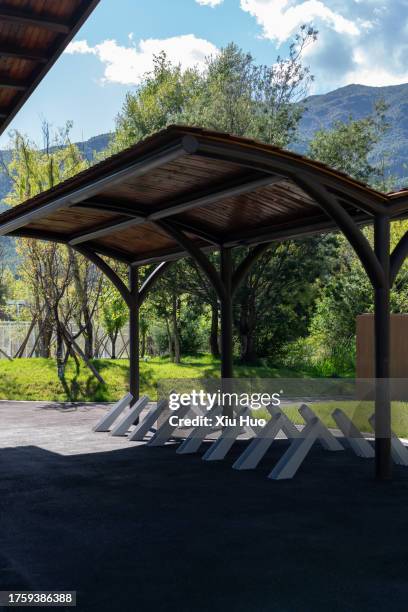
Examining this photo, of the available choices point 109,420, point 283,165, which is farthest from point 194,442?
point 283,165

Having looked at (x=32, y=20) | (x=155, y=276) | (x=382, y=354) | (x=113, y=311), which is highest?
(x=32, y=20)

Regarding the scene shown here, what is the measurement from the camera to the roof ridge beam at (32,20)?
665 centimetres

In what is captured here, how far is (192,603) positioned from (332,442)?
Result: 6626 millimetres

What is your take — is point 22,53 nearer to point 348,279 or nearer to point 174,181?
point 174,181

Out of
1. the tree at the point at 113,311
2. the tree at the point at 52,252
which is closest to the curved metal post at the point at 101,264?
the tree at the point at 52,252

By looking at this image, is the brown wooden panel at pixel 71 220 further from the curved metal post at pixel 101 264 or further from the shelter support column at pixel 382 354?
the shelter support column at pixel 382 354

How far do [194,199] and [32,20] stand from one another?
3.37 m

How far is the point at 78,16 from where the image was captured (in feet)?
22.5

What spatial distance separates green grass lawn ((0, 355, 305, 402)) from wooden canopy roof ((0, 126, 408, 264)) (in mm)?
6851

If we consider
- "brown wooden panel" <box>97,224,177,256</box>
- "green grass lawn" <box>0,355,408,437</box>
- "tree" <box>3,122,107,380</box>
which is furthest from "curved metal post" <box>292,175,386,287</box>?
"tree" <box>3,122,107,380</box>

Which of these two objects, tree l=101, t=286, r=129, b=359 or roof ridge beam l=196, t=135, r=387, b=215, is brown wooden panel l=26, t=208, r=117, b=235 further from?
tree l=101, t=286, r=129, b=359

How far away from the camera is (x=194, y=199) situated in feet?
31.0

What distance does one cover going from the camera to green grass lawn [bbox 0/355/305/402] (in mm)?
19656

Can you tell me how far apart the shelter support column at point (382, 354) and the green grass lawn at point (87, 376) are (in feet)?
37.2
